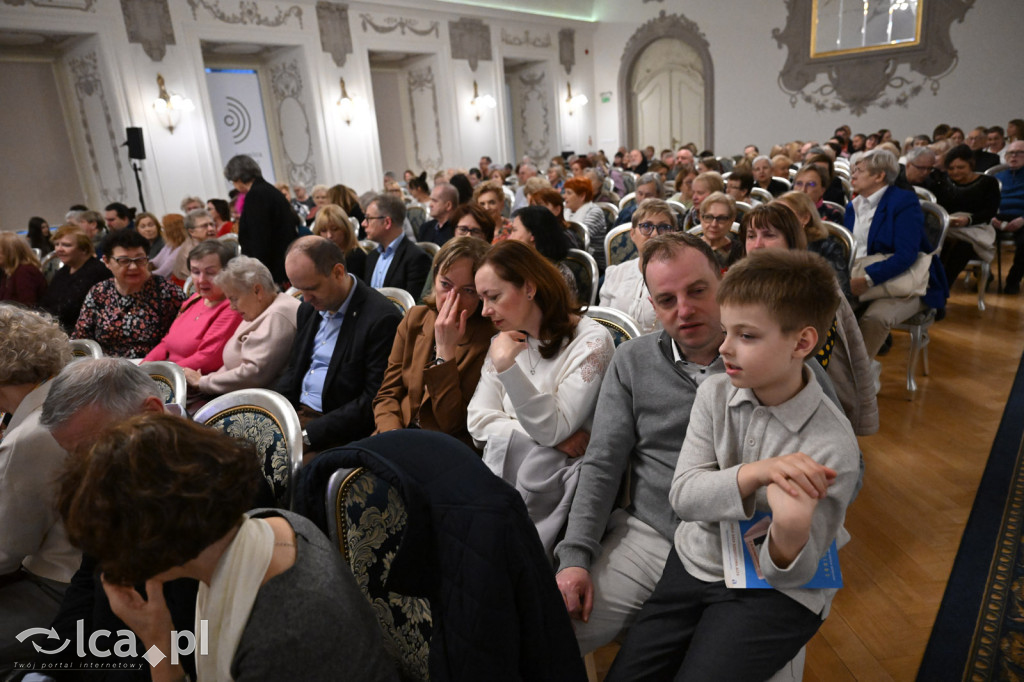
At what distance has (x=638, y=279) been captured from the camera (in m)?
2.83

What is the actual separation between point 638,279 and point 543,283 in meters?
1.21

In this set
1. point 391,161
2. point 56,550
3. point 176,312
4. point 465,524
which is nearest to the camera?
point 465,524

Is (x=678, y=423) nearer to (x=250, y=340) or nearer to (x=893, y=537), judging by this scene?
(x=893, y=537)

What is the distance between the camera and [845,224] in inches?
148

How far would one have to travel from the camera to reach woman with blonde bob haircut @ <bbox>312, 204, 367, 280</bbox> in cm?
393

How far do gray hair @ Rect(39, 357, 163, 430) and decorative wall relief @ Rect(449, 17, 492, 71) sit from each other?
12408 mm

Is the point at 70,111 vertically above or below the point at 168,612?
above

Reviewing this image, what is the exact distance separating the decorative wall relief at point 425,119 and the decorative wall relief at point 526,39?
Answer: 2078 millimetres

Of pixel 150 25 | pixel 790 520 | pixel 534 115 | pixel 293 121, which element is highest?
pixel 150 25

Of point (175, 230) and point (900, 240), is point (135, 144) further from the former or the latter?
point (900, 240)

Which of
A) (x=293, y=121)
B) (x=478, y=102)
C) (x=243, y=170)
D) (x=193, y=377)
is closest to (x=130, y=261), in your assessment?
(x=193, y=377)

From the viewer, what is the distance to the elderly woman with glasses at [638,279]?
8.81 feet

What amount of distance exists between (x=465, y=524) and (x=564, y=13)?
52.6ft

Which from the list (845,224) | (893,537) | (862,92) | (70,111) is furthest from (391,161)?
(893,537)
